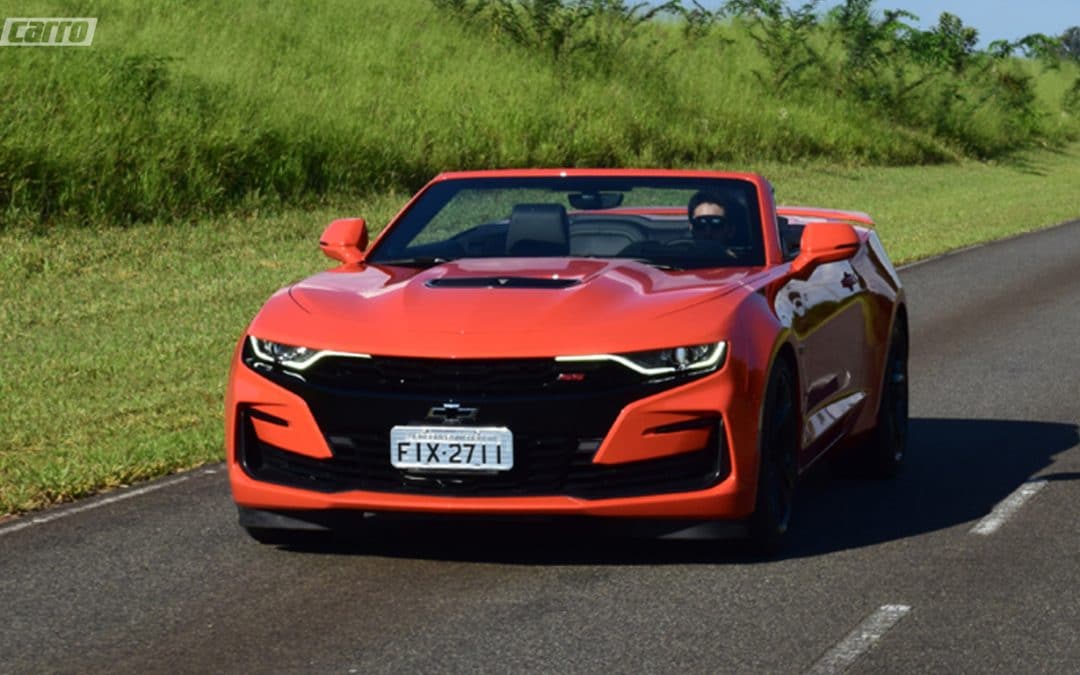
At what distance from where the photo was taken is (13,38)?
86.8 feet

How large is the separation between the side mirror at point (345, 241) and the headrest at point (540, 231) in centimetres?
62

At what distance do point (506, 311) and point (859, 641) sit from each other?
1.72m

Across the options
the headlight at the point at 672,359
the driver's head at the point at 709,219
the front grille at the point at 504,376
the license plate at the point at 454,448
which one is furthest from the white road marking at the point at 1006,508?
the license plate at the point at 454,448

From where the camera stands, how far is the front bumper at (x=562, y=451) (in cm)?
733

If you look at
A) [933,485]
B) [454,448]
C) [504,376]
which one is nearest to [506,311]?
[504,376]

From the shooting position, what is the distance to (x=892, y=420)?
32.8 ft

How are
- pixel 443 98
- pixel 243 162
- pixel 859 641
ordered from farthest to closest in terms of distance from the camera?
pixel 443 98
pixel 243 162
pixel 859 641

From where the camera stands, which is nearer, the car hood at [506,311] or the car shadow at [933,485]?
the car hood at [506,311]

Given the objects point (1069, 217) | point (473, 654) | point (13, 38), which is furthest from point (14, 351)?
point (1069, 217)

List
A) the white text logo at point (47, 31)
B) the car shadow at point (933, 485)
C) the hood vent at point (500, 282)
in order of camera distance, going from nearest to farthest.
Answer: the hood vent at point (500, 282) < the car shadow at point (933, 485) < the white text logo at point (47, 31)

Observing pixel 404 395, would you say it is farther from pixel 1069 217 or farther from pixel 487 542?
pixel 1069 217

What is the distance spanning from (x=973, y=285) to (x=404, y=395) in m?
14.4

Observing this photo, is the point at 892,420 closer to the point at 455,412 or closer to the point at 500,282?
the point at 500,282

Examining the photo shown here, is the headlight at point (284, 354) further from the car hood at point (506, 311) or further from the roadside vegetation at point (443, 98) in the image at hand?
the roadside vegetation at point (443, 98)
